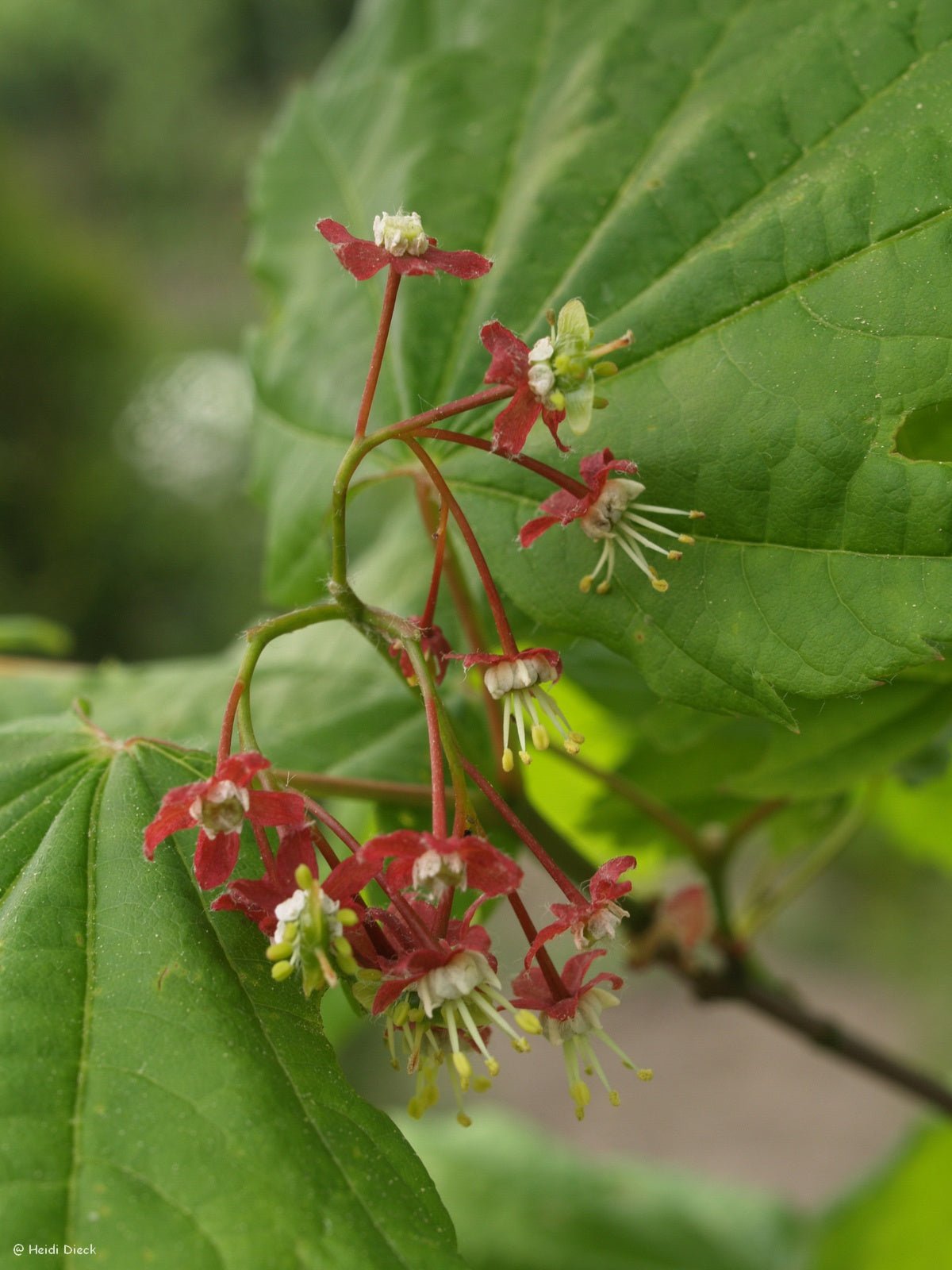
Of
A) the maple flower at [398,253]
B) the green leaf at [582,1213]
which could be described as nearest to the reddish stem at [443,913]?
the maple flower at [398,253]

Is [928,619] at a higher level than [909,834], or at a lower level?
lower

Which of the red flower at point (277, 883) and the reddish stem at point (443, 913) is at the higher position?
the red flower at point (277, 883)

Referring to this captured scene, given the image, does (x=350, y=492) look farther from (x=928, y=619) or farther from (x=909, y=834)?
(x=909, y=834)

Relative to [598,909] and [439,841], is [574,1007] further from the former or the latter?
[439,841]

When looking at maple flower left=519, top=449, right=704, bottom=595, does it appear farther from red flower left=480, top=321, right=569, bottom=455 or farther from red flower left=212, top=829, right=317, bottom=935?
red flower left=212, top=829, right=317, bottom=935

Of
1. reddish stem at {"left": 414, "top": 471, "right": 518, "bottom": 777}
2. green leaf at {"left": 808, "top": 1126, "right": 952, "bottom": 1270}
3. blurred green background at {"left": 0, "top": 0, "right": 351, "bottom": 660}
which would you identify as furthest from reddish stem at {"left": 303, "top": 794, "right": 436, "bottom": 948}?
blurred green background at {"left": 0, "top": 0, "right": 351, "bottom": 660}

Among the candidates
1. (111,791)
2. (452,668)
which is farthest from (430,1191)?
(452,668)

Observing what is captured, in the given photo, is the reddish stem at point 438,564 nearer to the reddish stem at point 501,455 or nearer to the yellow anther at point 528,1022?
the reddish stem at point 501,455
